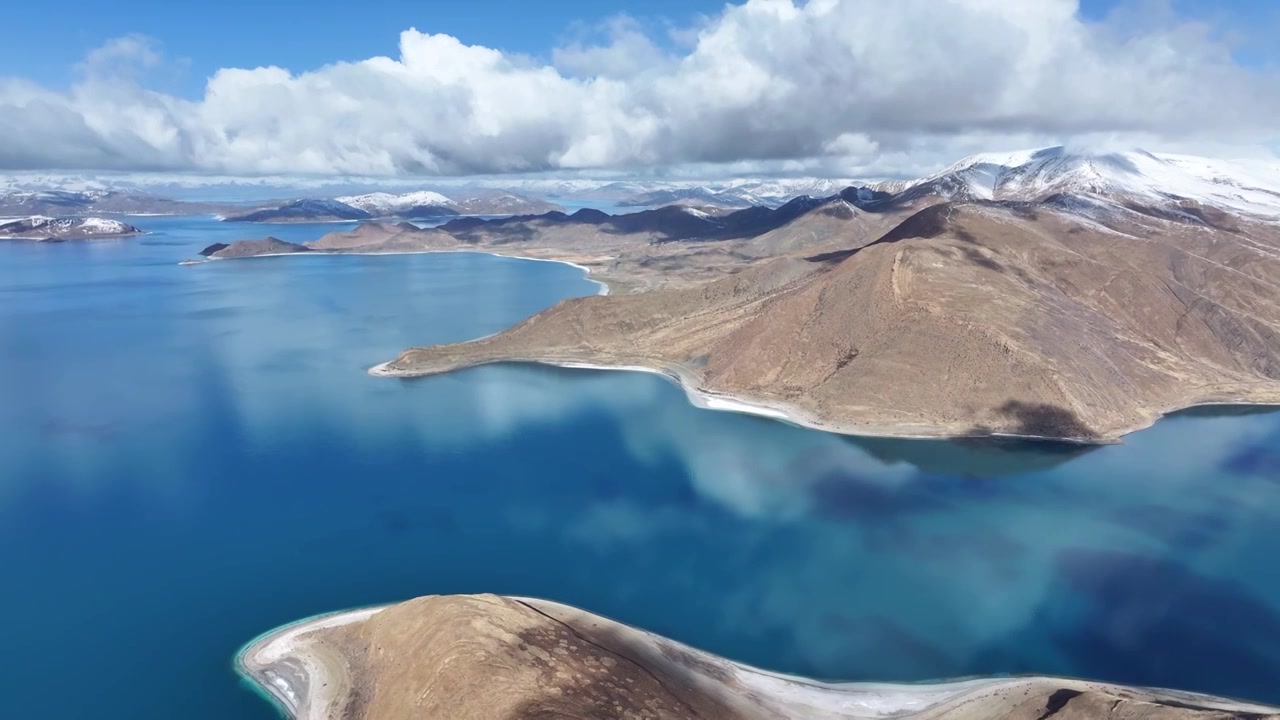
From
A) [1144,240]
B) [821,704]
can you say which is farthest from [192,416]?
[1144,240]

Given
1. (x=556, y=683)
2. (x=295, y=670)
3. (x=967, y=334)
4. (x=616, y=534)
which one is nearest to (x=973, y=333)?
(x=967, y=334)

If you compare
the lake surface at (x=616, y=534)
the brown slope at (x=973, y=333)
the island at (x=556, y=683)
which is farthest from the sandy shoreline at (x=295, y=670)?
the brown slope at (x=973, y=333)

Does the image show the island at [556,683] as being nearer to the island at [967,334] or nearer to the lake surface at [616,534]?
the lake surface at [616,534]

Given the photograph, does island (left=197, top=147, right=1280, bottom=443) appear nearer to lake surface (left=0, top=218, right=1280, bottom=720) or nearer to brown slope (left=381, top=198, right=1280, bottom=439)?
brown slope (left=381, top=198, right=1280, bottom=439)

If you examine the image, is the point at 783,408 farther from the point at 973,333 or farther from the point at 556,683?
the point at 556,683

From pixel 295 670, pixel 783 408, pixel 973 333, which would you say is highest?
pixel 973 333

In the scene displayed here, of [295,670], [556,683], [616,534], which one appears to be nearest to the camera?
[556,683]

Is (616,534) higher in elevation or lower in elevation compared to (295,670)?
higher
